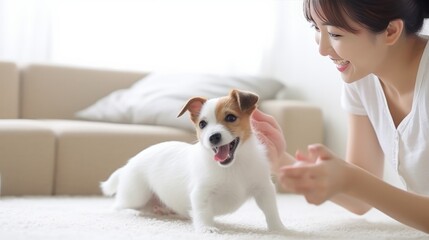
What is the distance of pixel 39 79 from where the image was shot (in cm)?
306

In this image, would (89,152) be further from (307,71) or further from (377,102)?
(307,71)

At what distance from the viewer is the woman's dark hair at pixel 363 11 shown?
1.27m

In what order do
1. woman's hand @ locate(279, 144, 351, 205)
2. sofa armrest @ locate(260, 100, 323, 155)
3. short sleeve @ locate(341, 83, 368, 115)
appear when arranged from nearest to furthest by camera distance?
1. woman's hand @ locate(279, 144, 351, 205)
2. short sleeve @ locate(341, 83, 368, 115)
3. sofa armrest @ locate(260, 100, 323, 155)

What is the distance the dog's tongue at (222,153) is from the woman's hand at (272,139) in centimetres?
13

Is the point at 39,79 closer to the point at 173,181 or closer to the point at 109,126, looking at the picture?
the point at 109,126

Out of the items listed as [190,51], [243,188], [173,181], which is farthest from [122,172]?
[190,51]

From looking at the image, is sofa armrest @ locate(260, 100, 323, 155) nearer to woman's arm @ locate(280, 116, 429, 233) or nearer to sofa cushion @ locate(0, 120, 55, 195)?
sofa cushion @ locate(0, 120, 55, 195)

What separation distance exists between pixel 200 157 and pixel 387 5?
0.60 meters

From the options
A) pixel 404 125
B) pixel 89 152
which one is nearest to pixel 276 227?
pixel 404 125

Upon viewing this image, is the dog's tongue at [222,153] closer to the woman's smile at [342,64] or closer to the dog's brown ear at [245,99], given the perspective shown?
the dog's brown ear at [245,99]

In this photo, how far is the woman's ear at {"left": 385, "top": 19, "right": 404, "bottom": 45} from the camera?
132 centimetres

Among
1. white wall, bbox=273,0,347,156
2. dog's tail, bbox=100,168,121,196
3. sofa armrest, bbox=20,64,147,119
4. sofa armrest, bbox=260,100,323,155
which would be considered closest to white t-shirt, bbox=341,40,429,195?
dog's tail, bbox=100,168,121,196

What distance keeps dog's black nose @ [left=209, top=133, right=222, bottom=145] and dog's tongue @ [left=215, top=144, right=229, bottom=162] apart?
0.18ft

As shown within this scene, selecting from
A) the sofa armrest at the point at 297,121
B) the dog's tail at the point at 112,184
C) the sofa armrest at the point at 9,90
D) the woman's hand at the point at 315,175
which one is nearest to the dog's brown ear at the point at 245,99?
the woman's hand at the point at 315,175
